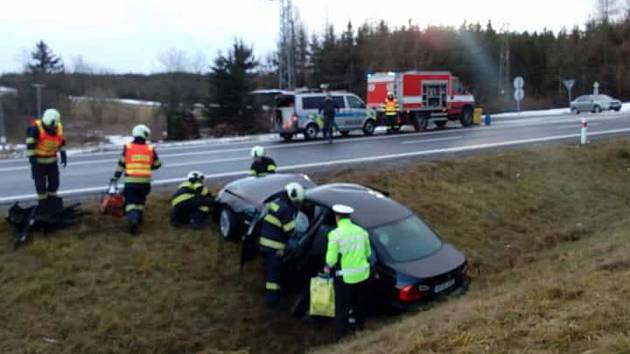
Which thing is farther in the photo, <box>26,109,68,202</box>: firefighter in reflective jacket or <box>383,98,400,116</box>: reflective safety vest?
<box>383,98,400,116</box>: reflective safety vest

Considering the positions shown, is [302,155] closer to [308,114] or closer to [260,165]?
[308,114]

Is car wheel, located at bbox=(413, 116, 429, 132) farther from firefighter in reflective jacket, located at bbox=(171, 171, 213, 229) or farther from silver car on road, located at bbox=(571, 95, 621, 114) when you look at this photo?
silver car on road, located at bbox=(571, 95, 621, 114)

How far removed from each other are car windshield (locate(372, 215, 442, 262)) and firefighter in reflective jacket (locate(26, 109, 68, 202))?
5.31 meters

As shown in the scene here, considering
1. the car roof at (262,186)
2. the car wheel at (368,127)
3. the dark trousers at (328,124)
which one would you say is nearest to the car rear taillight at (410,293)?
the car roof at (262,186)

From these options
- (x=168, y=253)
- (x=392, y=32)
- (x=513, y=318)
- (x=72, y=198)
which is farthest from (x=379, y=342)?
(x=392, y=32)

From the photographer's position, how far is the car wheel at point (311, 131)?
25.3 metres

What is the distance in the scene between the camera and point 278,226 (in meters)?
8.68

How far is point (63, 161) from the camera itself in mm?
10445

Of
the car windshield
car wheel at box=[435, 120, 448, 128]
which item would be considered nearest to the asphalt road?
car wheel at box=[435, 120, 448, 128]

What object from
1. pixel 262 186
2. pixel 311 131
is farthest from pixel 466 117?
pixel 262 186

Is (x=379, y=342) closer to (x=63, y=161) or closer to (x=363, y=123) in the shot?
(x=63, y=161)

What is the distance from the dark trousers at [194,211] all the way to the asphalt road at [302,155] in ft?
10.0

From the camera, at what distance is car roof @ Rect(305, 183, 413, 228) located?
343 inches

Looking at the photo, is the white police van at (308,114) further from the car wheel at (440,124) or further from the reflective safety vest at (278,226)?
the reflective safety vest at (278,226)
